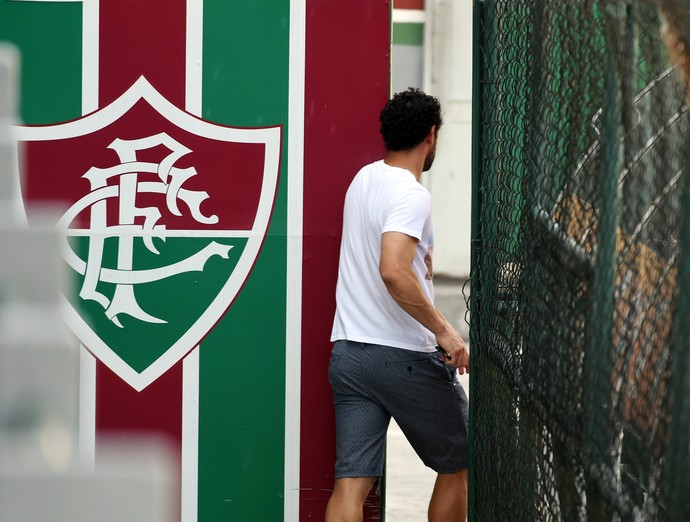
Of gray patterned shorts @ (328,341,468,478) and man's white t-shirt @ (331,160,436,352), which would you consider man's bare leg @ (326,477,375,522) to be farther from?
man's white t-shirt @ (331,160,436,352)

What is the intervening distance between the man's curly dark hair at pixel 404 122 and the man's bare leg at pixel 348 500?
1.06 m

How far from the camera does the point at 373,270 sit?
3.79 meters

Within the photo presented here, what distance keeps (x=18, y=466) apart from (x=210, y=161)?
3.04 m

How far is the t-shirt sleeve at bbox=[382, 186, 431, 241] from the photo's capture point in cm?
365

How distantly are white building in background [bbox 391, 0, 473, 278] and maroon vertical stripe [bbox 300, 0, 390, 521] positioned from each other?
725 cm

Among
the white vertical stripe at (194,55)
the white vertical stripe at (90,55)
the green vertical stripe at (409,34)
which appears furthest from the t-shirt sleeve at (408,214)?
the green vertical stripe at (409,34)

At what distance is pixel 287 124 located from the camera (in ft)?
12.9

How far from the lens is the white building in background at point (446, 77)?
11.2 metres

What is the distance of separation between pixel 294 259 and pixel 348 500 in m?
0.79

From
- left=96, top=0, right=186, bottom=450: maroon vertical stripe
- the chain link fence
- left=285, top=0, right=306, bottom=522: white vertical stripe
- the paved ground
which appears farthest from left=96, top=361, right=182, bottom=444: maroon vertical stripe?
the paved ground

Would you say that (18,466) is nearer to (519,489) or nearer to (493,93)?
(519,489)

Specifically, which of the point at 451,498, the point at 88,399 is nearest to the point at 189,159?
the point at 88,399

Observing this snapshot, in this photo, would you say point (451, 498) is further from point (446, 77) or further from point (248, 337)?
point (446, 77)

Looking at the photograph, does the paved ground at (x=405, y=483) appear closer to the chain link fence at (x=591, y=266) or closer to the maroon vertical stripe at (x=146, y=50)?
the chain link fence at (x=591, y=266)
